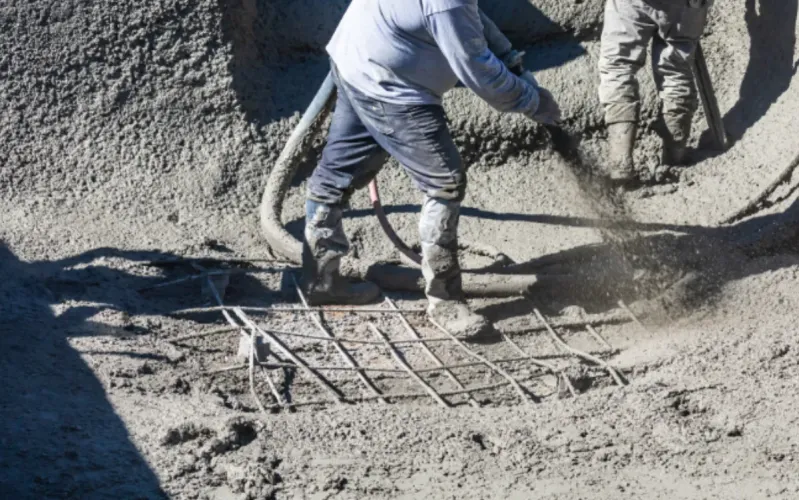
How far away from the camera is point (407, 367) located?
15.1 feet

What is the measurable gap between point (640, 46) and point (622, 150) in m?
0.49

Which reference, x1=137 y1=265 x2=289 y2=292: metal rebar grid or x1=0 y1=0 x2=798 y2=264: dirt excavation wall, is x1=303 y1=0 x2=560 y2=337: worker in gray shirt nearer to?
x1=137 y1=265 x2=289 y2=292: metal rebar grid

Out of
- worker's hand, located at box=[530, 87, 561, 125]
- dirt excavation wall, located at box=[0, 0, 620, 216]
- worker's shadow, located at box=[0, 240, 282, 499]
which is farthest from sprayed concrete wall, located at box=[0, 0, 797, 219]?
worker's hand, located at box=[530, 87, 561, 125]

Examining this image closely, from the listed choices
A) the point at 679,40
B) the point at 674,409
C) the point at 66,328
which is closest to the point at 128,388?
the point at 66,328

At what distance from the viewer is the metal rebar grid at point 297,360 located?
4.41m

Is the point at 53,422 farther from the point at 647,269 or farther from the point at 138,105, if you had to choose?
the point at 647,269

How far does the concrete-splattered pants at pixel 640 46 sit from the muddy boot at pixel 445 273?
152cm

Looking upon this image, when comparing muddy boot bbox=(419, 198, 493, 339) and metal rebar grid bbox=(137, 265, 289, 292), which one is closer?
muddy boot bbox=(419, 198, 493, 339)

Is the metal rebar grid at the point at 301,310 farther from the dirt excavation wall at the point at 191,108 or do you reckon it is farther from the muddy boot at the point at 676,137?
the muddy boot at the point at 676,137

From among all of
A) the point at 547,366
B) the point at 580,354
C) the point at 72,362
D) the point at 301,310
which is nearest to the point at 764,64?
the point at 580,354

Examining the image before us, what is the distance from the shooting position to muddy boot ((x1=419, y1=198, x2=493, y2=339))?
4.74 m

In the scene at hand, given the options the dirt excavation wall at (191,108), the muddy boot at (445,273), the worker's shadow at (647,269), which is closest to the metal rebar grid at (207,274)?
the dirt excavation wall at (191,108)

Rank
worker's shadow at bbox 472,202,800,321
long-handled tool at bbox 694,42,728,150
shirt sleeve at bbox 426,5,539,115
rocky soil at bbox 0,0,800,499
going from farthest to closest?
Answer: long-handled tool at bbox 694,42,728,150 < worker's shadow at bbox 472,202,800,321 < shirt sleeve at bbox 426,5,539,115 < rocky soil at bbox 0,0,800,499

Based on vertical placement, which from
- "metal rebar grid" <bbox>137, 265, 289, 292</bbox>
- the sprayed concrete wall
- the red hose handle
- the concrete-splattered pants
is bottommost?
the concrete-splattered pants
